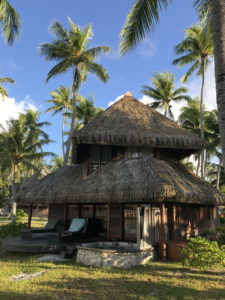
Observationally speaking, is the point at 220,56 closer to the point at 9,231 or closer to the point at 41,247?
the point at 41,247

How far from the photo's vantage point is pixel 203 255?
6.99 metres

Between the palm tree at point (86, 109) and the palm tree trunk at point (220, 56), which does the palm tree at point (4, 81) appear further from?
the palm tree trunk at point (220, 56)

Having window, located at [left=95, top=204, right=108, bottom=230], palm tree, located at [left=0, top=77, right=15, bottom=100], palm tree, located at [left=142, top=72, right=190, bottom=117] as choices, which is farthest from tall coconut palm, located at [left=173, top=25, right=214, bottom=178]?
palm tree, located at [left=0, top=77, right=15, bottom=100]

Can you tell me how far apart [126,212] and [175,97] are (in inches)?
700

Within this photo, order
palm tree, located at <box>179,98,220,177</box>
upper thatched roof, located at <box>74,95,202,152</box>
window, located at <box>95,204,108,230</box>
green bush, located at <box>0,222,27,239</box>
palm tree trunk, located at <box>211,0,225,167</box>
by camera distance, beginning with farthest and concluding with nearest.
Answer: palm tree, located at <box>179,98,220,177</box>
green bush, located at <box>0,222,27,239</box>
window, located at <box>95,204,108,230</box>
upper thatched roof, located at <box>74,95,202,152</box>
palm tree trunk, located at <box>211,0,225,167</box>

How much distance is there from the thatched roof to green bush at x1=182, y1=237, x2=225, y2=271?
1971 millimetres

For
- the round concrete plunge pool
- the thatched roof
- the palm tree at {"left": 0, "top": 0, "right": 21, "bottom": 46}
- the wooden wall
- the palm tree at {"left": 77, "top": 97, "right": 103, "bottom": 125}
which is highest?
the palm tree at {"left": 77, "top": 97, "right": 103, "bottom": 125}

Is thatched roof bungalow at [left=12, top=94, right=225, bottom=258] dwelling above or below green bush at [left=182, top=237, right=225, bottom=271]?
above

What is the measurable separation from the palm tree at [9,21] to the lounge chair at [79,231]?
8.50 metres

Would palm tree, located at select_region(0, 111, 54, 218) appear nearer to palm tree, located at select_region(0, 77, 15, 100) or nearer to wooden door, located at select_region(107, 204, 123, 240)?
palm tree, located at select_region(0, 77, 15, 100)

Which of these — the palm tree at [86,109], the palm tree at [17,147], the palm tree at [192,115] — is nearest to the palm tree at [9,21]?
the palm tree at [17,147]

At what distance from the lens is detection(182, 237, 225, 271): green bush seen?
6929 mm

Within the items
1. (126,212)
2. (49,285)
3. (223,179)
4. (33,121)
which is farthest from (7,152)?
(223,179)

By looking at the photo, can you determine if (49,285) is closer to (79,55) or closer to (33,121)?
(79,55)
